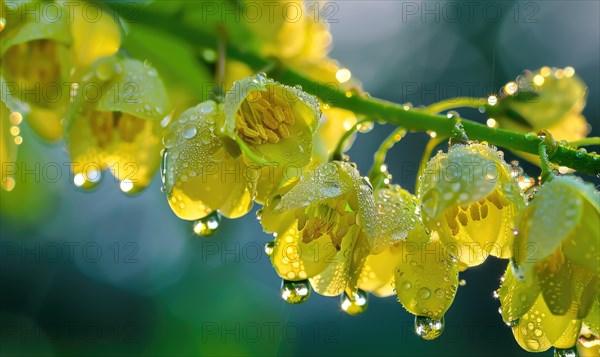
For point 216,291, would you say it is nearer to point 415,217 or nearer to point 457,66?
point 415,217

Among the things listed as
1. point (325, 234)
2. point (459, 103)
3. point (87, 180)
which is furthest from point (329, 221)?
point (87, 180)

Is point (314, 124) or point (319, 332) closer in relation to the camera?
point (314, 124)

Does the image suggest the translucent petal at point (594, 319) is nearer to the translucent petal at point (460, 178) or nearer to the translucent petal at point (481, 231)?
the translucent petal at point (481, 231)

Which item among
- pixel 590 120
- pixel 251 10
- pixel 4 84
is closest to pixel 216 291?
pixel 251 10

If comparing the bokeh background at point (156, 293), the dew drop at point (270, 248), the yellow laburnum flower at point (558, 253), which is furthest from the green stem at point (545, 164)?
the bokeh background at point (156, 293)

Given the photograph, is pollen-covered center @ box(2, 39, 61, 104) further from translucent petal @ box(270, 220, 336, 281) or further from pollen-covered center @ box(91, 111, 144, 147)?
translucent petal @ box(270, 220, 336, 281)

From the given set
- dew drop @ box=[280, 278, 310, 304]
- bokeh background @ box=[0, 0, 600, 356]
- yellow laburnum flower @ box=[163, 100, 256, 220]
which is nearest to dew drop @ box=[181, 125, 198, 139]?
yellow laburnum flower @ box=[163, 100, 256, 220]
